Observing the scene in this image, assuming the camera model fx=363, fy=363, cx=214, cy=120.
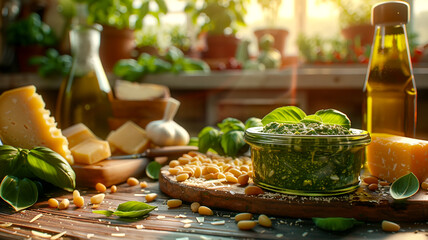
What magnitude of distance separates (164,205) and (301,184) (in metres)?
0.24

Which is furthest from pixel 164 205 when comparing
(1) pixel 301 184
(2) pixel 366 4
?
(2) pixel 366 4

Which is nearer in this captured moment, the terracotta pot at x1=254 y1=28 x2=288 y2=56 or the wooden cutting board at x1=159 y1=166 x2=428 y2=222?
the wooden cutting board at x1=159 y1=166 x2=428 y2=222

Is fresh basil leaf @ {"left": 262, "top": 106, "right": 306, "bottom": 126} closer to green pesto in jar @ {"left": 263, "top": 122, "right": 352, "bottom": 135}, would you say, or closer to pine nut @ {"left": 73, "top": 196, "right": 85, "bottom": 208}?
green pesto in jar @ {"left": 263, "top": 122, "right": 352, "bottom": 135}

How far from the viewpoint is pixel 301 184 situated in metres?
0.58

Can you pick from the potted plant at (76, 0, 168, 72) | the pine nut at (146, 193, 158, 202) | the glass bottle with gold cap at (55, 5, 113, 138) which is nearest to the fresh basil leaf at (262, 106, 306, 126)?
the pine nut at (146, 193, 158, 202)

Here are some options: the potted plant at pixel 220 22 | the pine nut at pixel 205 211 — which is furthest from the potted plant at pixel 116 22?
the pine nut at pixel 205 211

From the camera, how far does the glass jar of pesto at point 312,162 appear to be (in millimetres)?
562

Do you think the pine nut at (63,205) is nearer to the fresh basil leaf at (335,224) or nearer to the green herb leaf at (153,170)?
the green herb leaf at (153,170)

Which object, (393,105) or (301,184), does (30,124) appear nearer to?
(301,184)

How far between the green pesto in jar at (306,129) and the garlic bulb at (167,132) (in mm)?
360

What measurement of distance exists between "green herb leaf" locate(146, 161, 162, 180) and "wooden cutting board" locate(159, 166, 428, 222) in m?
0.25

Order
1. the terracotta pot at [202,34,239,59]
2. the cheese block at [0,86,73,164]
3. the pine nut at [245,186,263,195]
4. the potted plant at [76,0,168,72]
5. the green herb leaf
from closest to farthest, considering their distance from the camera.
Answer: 1. the pine nut at [245,186,263,195]
2. the cheese block at [0,86,73,164]
3. the green herb leaf
4. the potted plant at [76,0,168,72]
5. the terracotta pot at [202,34,239,59]

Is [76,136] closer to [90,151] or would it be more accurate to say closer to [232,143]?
[90,151]

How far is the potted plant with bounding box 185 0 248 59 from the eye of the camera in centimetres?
246
